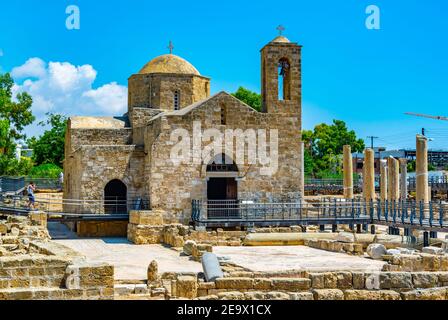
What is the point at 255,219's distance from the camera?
2558cm

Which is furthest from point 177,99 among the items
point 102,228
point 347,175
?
point 347,175

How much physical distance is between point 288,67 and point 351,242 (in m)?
11.0

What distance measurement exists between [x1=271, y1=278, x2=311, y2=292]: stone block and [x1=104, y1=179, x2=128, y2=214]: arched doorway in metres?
17.9

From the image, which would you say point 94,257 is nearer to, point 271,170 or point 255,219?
point 255,219

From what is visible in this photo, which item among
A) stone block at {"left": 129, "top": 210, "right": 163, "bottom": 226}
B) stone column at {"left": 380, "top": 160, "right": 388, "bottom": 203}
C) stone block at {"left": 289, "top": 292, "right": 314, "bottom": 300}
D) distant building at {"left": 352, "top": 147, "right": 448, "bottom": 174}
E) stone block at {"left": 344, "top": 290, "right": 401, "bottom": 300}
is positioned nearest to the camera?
stone block at {"left": 289, "top": 292, "right": 314, "bottom": 300}

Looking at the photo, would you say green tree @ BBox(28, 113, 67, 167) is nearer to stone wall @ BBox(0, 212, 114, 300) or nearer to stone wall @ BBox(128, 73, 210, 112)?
stone wall @ BBox(128, 73, 210, 112)

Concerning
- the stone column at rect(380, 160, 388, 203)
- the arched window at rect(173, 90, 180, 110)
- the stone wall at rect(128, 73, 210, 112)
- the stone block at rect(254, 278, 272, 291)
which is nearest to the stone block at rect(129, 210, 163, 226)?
the stone wall at rect(128, 73, 210, 112)

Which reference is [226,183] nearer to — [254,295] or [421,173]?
[421,173]

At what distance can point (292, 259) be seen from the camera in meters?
17.4

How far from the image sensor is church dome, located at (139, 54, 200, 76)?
33.2 m

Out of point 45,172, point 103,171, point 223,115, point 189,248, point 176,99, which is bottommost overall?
point 189,248

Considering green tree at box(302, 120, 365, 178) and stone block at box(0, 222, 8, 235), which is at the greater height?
green tree at box(302, 120, 365, 178)

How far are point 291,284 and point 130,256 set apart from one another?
10651 millimetres

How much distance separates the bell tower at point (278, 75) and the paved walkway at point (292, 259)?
8553 mm
